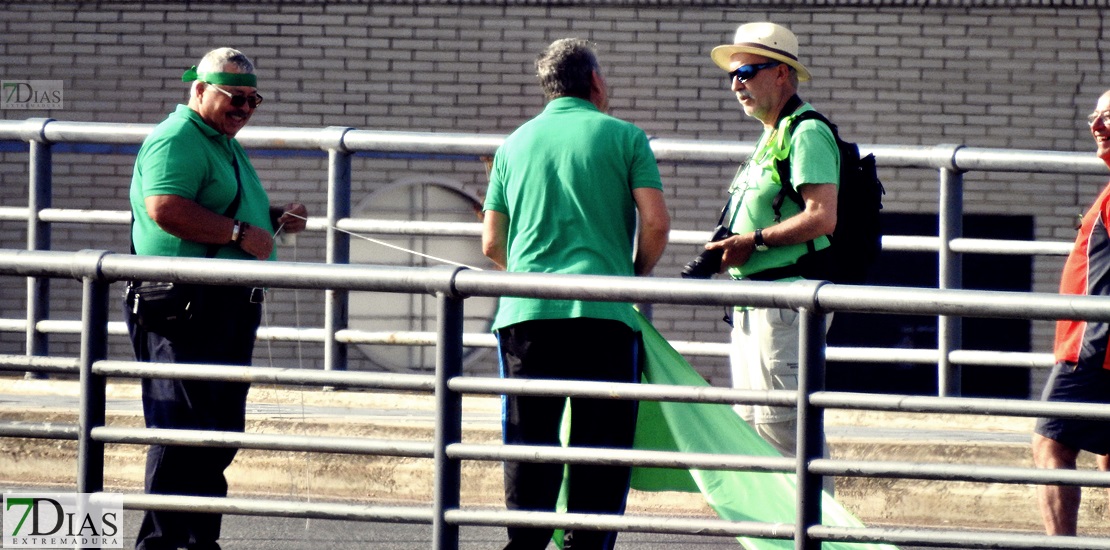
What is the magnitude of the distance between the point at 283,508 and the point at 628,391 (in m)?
0.97

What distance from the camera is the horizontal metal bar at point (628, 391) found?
3.70 metres

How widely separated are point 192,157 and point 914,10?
6.64 metres

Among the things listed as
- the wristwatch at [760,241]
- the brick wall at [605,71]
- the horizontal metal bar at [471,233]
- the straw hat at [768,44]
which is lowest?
the wristwatch at [760,241]

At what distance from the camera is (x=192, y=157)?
4.57 m

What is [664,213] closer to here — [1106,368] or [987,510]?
[1106,368]

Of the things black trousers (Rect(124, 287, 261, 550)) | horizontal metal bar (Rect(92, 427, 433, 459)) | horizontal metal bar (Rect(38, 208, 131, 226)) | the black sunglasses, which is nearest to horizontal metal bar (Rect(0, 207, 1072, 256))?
horizontal metal bar (Rect(38, 208, 131, 226))

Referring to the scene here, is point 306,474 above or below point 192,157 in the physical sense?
below

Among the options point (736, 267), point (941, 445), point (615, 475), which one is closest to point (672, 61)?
point (941, 445)

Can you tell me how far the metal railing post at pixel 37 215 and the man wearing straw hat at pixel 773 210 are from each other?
3392 mm

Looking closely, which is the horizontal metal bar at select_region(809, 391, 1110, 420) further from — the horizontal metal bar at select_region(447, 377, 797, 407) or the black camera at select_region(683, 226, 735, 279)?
the black camera at select_region(683, 226, 735, 279)

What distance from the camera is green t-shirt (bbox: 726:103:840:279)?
4473 millimetres

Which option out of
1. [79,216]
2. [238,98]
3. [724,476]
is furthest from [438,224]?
[724,476]

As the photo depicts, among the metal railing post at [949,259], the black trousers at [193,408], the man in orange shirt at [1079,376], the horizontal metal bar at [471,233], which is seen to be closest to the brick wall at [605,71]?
the horizontal metal bar at [471,233]

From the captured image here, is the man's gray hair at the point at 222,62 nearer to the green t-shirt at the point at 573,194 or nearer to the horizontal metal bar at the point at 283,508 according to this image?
the green t-shirt at the point at 573,194
